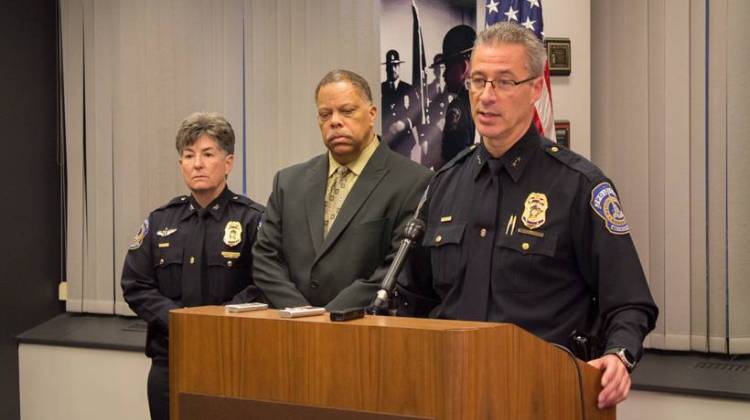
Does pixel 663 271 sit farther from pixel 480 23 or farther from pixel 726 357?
pixel 480 23

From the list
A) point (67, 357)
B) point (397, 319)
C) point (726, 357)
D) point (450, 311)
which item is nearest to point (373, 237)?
point (450, 311)

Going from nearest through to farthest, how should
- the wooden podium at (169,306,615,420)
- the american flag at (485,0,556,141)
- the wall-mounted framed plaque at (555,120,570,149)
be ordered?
the wooden podium at (169,306,615,420)
the american flag at (485,0,556,141)
the wall-mounted framed plaque at (555,120,570,149)

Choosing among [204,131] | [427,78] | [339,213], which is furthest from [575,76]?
[204,131]

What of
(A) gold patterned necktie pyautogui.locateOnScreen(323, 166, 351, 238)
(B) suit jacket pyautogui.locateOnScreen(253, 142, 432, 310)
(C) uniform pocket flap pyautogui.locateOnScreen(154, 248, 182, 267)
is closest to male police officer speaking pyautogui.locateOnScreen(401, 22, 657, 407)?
(B) suit jacket pyautogui.locateOnScreen(253, 142, 432, 310)

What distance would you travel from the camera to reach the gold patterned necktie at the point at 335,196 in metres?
2.84

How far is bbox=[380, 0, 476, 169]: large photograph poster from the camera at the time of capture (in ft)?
13.4

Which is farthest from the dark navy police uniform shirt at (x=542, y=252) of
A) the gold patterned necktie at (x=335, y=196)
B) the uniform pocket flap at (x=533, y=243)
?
the gold patterned necktie at (x=335, y=196)

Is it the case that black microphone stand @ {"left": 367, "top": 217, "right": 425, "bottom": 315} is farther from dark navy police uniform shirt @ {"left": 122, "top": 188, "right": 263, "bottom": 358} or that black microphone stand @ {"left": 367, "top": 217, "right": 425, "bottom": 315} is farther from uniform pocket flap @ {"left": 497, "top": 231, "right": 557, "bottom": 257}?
dark navy police uniform shirt @ {"left": 122, "top": 188, "right": 263, "bottom": 358}

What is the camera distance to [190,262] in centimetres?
325

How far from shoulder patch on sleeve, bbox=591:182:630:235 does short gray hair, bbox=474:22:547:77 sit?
0.31 m

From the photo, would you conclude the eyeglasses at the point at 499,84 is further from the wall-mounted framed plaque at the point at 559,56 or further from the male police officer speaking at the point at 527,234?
the wall-mounted framed plaque at the point at 559,56

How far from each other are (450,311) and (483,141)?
0.42 m

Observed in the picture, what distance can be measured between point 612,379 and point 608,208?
1.33 feet

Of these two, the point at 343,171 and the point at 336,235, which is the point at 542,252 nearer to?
the point at 336,235
